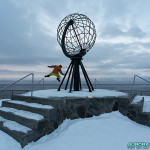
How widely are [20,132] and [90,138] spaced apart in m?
1.89

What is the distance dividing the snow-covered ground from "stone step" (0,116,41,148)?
0.36 ft

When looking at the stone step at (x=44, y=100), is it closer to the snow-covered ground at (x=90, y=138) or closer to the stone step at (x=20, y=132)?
the snow-covered ground at (x=90, y=138)

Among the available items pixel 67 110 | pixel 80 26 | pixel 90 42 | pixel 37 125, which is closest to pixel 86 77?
pixel 90 42

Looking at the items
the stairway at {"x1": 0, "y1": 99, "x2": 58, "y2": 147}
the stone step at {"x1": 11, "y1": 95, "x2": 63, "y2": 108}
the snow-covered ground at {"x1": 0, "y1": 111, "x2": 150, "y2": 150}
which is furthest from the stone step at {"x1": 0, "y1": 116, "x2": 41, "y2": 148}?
the stone step at {"x1": 11, "y1": 95, "x2": 63, "y2": 108}

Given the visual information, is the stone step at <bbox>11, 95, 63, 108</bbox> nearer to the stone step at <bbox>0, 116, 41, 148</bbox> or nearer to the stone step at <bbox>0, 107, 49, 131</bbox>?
the stone step at <bbox>0, 107, 49, 131</bbox>

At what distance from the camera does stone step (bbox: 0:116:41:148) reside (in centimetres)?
352

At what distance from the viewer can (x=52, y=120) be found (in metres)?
4.17

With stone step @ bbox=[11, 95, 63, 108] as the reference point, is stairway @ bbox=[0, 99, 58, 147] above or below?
below

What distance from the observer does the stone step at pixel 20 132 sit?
11.6 ft

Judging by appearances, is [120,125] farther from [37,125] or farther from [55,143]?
[37,125]

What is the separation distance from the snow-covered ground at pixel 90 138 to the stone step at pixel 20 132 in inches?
4.3

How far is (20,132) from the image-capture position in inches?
145

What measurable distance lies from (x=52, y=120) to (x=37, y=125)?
0.56 m

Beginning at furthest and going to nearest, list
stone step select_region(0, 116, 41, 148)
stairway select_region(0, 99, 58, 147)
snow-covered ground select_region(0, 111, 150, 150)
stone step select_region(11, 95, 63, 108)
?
stone step select_region(11, 95, 63, 108) → stairway select_region(0, 99, 58, 147) → stone step select_region(0, 116, 41, 148) → snow-covered ground select_region(0, 111, 150, 150)
